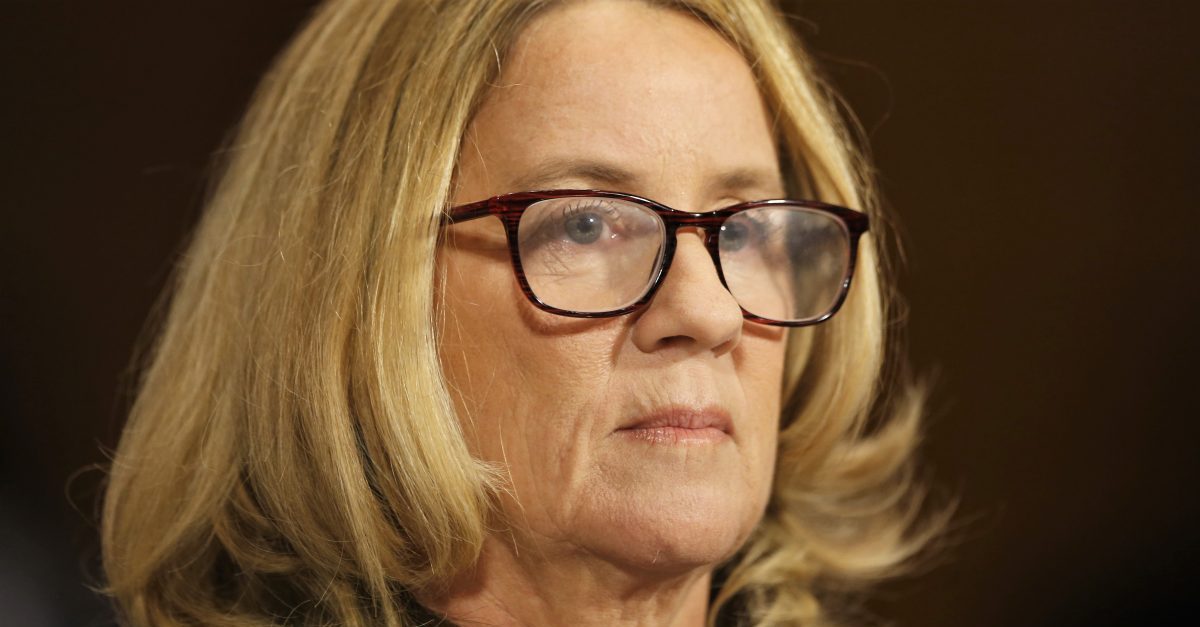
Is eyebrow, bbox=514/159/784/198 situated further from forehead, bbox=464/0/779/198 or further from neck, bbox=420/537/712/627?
neck, bbox=420/537/712/627

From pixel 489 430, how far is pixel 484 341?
10 centimetres

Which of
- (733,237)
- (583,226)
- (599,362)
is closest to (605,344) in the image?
(599,362)

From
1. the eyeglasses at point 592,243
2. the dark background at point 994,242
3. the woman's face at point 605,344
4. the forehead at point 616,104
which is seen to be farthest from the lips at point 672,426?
the dark background at point 994,242

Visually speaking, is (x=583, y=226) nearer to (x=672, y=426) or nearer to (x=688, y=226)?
(x=688, y=226)

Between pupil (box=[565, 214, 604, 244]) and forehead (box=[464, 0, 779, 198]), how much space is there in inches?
2.3

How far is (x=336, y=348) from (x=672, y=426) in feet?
1.24

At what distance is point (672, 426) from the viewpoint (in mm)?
1151

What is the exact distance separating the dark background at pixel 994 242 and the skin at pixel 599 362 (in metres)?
0.65

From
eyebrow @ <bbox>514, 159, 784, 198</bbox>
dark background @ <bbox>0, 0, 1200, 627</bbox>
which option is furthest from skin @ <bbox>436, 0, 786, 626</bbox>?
dark background @ <bbox>0, 0, 1200, 627</bbox>

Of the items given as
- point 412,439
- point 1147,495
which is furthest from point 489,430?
point 1147,495

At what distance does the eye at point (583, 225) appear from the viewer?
117 cm

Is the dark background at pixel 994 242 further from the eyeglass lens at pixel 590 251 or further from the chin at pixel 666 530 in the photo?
the chin at pixel 666 530

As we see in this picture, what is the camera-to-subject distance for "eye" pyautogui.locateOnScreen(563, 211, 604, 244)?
117 cm

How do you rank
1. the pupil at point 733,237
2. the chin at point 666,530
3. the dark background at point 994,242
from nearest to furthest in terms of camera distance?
1. the chin at point 666,530
2. the pupil at point 733,237
3. the dark background at point 994,242
